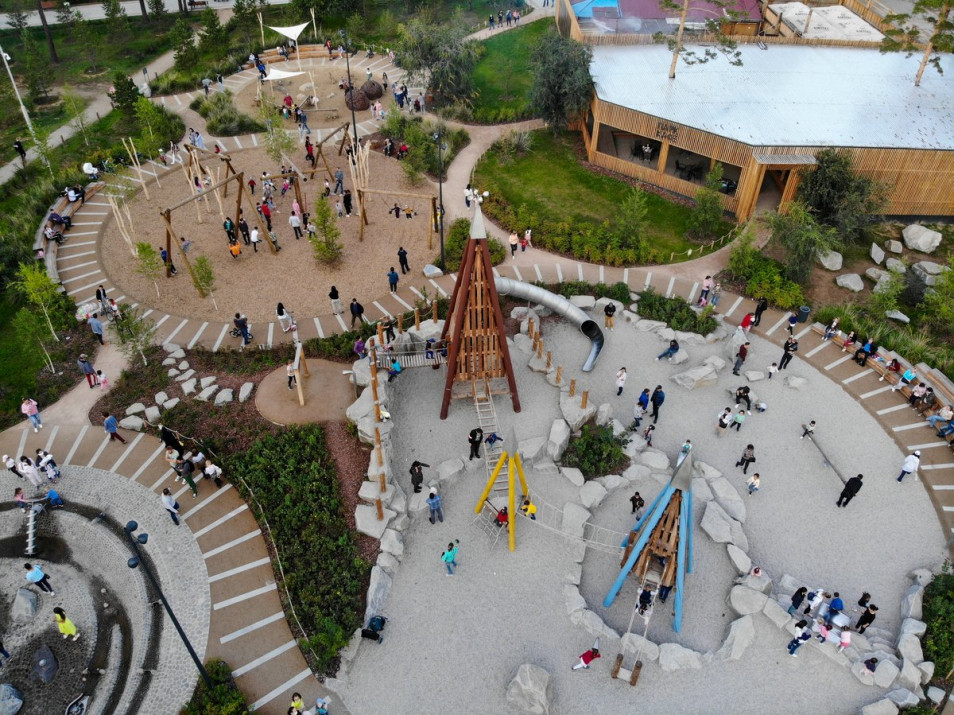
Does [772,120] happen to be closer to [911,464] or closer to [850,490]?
[911,464]

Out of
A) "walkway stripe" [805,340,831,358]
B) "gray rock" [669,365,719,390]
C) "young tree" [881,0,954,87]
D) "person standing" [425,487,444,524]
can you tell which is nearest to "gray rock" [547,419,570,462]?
"person standing" [425,487,444,524]

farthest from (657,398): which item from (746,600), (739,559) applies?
(746,600)

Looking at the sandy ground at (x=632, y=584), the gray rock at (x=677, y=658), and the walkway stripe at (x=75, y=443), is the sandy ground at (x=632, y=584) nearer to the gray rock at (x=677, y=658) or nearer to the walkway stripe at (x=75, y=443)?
the gray rock at (x=677, y=658)

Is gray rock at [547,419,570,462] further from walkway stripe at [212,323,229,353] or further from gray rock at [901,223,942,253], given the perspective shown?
gray rock at [901,223,942,253]

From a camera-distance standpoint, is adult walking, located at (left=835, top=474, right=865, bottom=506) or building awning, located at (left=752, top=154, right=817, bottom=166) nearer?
adult walking, located at (left=835, top=474, right=865, bottom=506)

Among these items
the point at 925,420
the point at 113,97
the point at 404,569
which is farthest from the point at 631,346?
the point at 113,97

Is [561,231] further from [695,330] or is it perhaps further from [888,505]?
[888,505]
